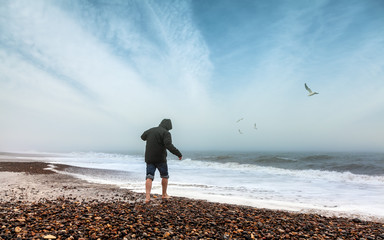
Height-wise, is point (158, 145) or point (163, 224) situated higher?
point (158, 145)

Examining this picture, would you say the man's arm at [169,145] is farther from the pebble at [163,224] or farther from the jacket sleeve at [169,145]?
the pebble at [163,224]

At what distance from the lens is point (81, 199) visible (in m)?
7.96

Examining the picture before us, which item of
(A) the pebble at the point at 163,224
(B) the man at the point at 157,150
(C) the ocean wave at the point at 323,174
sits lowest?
(C) the ocean wave at the point at 323,174

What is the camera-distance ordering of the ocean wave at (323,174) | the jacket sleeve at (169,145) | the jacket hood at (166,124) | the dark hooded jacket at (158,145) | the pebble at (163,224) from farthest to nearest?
the ocean wave at (323,174) < the jacket hood at (166,124) < the dark hooded jacket at (158,145) < the jacket sleeve at (169,145) < the pebble at (163,224)

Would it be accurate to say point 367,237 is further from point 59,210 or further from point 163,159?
point 59,210

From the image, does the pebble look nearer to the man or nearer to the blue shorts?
the blue shorts

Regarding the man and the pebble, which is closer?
the pebble

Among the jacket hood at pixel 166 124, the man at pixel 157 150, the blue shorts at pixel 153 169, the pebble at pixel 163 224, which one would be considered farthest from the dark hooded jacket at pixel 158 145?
the pebble at pixel 163 224

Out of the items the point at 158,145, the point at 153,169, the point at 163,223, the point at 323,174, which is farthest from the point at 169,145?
the point at 323,174

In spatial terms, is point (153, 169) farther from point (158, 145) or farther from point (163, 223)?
point (163, 223)

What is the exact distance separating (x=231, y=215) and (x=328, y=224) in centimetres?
234

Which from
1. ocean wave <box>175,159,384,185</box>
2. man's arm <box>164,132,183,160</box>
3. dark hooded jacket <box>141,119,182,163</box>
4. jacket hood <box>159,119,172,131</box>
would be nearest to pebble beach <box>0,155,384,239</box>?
dark hooded jacket <box>141,119,182,163</box>

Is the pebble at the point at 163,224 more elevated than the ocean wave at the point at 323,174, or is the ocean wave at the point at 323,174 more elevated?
the pebble at the point at 163,224

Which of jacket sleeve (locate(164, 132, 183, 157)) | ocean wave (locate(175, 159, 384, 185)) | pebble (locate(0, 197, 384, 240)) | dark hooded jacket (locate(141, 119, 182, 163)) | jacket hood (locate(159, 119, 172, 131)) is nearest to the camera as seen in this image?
pebble (locate(0, 197, 384, 240))
